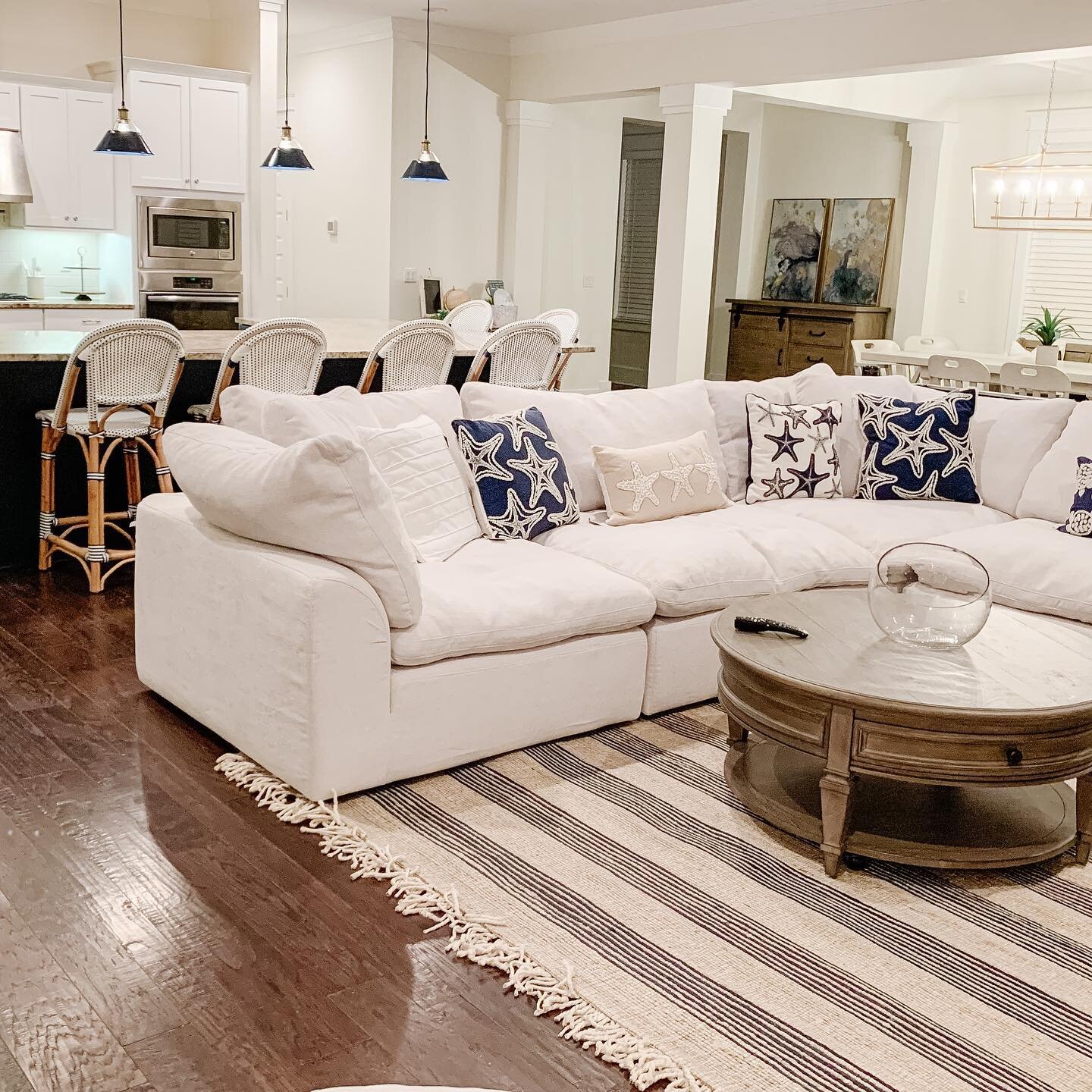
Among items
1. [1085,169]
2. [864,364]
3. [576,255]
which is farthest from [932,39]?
[576,255]

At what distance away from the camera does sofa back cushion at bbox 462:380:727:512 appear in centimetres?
399

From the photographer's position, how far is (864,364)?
7723mm

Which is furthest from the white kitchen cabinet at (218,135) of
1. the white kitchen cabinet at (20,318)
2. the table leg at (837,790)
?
the table leg at (837,790)

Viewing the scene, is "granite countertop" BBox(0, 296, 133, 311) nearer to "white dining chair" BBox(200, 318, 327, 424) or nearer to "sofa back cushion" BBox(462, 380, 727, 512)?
"white dining chair" BBox(200, 318, 327, 424)

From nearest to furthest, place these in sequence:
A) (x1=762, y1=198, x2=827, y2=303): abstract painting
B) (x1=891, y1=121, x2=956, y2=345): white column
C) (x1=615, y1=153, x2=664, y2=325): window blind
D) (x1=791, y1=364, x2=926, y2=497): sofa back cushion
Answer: (x1=791, y1=364, x2=926, y2=497): sofa back cushion → (x1=891, y1=121, x2=956, y2=345): white column → (x1=762, y1=198, x2=827, y2=303): abstract painting → (x1=615, y1=153, x2=664, y2=325): window blind

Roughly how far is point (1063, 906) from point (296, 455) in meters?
1.93

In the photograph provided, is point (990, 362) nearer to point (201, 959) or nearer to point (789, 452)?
point (789, 452)

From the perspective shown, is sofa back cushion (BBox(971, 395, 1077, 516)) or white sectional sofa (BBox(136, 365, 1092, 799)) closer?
white sectional sofa (BBox(136, 365, 1092, 799))

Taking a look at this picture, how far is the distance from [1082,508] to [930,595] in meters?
1.48

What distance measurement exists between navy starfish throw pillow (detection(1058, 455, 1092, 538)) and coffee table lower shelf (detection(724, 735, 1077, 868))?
121cm

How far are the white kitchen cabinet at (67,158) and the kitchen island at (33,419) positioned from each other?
8.90 ft

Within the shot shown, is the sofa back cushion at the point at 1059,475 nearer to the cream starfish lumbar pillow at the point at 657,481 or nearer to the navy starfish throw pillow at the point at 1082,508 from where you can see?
the navy starfish throw pillow at the point at 1082,508

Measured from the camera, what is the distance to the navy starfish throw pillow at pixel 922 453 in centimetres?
448

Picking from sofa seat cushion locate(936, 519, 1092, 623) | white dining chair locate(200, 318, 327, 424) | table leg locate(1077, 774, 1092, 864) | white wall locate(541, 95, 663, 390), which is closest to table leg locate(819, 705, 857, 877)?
table leg locate(1077, 774, 1092, 864)
